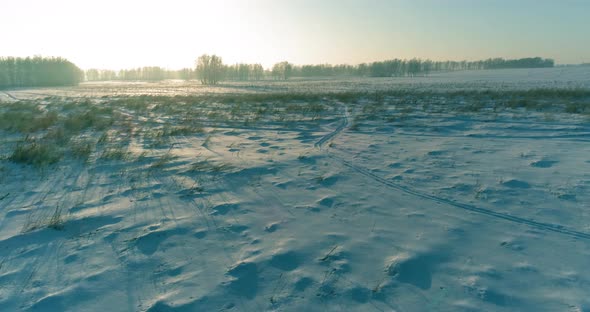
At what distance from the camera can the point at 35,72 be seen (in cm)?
8394

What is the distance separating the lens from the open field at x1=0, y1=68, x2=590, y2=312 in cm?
295

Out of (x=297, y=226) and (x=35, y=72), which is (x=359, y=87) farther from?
(x=35, y=72)

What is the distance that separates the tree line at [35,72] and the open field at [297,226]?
3908 inches

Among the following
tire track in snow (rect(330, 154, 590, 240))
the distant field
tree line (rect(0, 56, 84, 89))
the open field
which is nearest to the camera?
the open field

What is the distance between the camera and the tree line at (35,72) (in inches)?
3172

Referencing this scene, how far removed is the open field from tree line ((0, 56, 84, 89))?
99.3 meters

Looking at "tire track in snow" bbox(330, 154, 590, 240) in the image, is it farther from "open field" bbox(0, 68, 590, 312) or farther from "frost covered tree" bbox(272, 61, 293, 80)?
"frost covered tree" bbox(272, 61, 293, 80)

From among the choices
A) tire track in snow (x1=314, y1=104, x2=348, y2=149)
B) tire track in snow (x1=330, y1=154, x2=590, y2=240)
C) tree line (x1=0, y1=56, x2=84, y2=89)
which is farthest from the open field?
tree line (x1=0, y1=56, x2=84, y2=89)

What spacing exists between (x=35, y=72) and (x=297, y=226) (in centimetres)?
11017

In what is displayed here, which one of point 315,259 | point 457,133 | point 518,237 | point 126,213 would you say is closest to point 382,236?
point 315,259

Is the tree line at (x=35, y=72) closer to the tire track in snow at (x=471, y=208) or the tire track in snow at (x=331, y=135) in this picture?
the tire track in snow at (x=331, y=135)

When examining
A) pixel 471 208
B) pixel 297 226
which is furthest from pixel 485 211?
pixel 297 226

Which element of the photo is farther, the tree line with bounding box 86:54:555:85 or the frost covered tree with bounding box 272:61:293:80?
the frost covered tree with bounding box 272:61:293:80

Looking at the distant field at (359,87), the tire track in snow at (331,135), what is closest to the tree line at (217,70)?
the distant field at (359,87)
